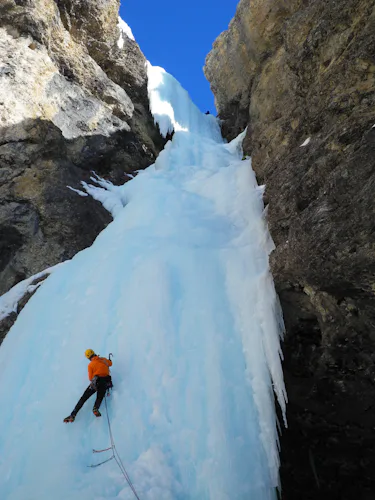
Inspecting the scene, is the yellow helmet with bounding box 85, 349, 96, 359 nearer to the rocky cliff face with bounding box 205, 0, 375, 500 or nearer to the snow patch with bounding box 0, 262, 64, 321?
the rocky cliff face with bounding box 205, 0, 375, 500

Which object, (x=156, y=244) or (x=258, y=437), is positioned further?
(x=156, y=244)

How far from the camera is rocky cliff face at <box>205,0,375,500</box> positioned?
3924 millimetres

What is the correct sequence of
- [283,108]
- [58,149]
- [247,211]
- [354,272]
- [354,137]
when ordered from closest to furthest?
[354,272], [354,137], [247,211], [283,108], [58,149]

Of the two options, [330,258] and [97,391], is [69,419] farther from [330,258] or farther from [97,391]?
[330,258]

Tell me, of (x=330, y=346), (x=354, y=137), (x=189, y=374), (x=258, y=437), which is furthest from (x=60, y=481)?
(x=354, y=137)

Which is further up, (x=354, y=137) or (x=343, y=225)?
(x=354, y=137)

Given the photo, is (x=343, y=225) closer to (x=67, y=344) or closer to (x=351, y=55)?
(x=351, y=55)

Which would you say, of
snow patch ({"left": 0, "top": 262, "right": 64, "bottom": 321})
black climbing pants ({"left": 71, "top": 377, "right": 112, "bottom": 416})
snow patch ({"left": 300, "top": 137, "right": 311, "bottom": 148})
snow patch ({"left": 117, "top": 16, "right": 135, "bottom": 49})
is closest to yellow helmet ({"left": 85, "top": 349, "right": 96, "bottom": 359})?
black climbing pants ({"left": 71, "top": 377, "right": 112, "bottom": 416})

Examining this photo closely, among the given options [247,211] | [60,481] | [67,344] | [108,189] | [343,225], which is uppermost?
[108,189]

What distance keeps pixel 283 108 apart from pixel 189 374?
A: 22.6 ft

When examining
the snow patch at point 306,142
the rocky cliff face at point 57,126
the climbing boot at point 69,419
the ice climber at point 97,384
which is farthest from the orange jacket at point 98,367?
the snow patch at point 306,142

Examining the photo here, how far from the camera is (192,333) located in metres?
5.09

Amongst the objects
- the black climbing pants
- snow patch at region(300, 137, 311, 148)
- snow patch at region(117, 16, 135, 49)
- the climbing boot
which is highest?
snow patch at region(117, 16, 135, 49)

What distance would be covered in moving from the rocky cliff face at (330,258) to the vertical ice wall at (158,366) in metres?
0.53
